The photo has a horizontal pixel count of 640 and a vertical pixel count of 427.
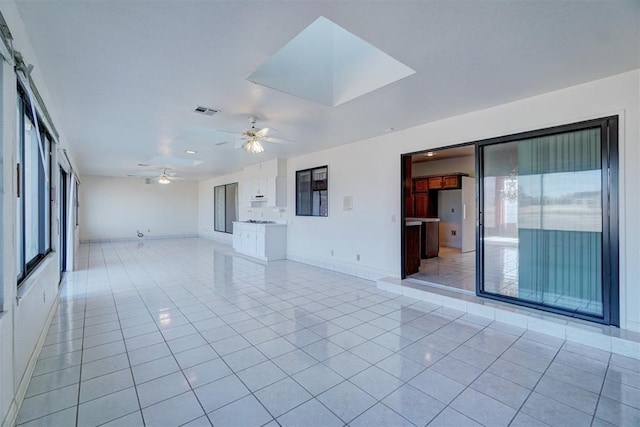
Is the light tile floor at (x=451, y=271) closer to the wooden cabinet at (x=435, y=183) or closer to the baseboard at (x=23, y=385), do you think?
the wooden cabinet at (x=435, y=183)

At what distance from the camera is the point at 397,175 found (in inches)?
191

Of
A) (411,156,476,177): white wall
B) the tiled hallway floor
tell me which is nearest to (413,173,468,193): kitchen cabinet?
(411,156,476,177): white wall

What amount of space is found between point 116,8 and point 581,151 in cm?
435

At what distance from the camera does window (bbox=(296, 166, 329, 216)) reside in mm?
6348

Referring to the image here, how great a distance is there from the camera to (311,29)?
2.89 metres

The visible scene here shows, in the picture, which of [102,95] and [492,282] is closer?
[102,95]

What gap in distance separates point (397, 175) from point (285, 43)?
3.11 metres

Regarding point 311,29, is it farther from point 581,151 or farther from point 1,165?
point 581,151

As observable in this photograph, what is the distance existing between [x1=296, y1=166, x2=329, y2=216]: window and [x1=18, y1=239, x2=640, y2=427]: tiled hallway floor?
270 cm

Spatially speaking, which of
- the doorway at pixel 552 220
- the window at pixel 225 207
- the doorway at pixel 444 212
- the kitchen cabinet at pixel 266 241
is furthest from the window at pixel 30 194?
the window at pixel 225 207

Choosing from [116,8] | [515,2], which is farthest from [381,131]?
[116,8]

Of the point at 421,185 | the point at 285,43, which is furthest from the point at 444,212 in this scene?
the point at 285,43

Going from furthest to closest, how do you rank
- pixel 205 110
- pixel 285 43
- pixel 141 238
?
pixel 141 238 < pixel 205 110 < pixel 285 43

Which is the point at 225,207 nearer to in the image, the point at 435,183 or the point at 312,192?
the point at 312,192
